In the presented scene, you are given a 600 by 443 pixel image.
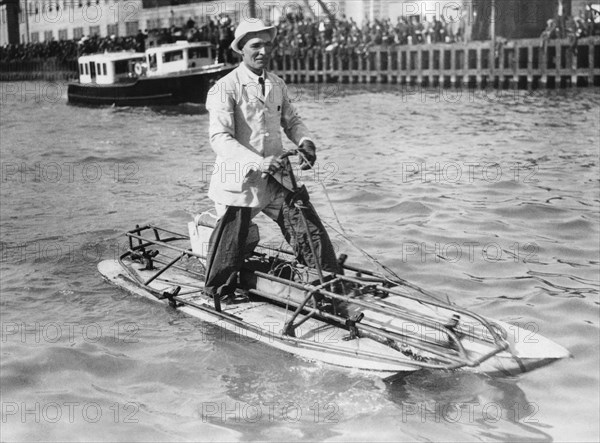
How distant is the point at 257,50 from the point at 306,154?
871mm

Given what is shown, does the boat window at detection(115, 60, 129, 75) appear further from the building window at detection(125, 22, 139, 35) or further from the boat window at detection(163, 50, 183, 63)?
the building window at detection(125, 22, 139, 35)

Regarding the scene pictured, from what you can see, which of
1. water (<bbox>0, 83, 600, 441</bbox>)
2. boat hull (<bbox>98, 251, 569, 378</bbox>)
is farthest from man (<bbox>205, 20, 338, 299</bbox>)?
water (<bbox>0, 83, 600, 441</bbox>)

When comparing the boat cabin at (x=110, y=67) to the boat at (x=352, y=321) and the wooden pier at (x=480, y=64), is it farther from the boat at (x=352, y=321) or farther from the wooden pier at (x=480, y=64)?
the boat at (x=352, y=321)

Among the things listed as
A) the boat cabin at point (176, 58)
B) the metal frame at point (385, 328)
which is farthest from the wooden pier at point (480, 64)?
the metal frame at point (385, 328)

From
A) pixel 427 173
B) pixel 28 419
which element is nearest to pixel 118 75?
pixel 427 173

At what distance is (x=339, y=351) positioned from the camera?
569cm

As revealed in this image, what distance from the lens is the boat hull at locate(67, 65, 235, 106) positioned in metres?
29.2

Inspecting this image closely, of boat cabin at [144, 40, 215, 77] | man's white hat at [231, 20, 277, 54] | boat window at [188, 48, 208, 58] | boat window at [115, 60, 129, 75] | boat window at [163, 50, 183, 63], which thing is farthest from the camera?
boat window at [115, 60, 129, 75]

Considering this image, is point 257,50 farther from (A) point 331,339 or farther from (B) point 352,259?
(B) point 352,259

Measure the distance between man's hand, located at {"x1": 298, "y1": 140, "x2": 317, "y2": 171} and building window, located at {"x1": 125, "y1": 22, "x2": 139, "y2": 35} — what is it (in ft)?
177

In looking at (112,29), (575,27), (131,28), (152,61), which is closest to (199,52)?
(152,61)

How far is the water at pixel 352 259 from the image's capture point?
546 centimetres

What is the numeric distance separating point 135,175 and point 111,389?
33.8ft

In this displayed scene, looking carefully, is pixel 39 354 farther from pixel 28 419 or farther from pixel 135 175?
pixel 135 175
